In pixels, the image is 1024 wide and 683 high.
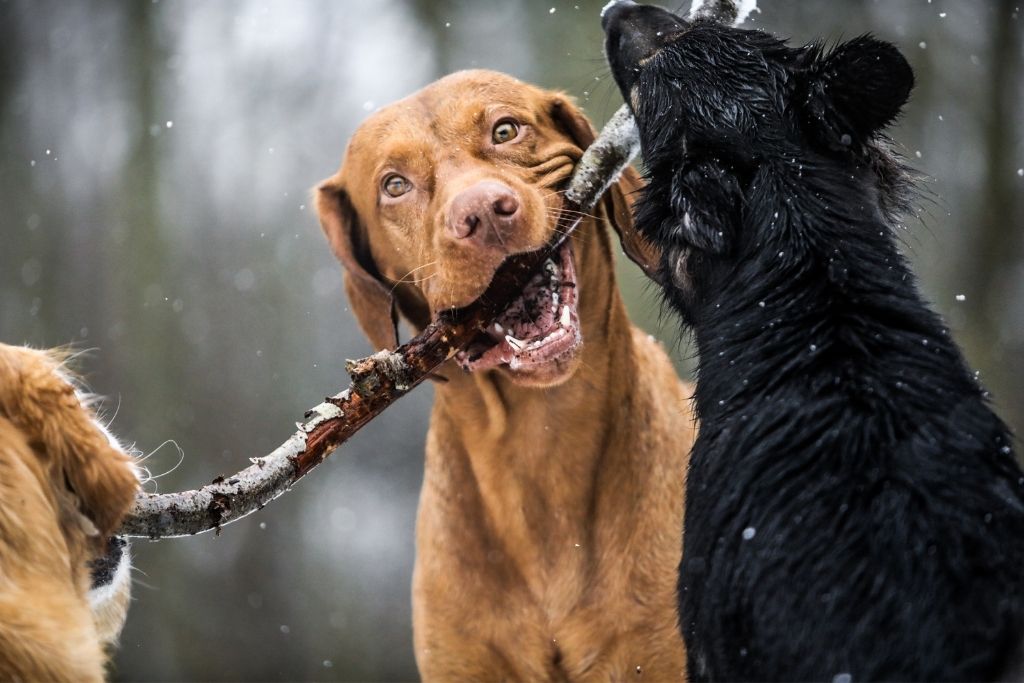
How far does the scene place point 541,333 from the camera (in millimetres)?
2955

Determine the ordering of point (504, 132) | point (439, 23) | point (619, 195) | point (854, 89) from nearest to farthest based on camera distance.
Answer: point (854, 89), point (504, 132), point (619, 195), point (439, 23)

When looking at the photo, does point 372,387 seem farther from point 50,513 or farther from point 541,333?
point 50,513

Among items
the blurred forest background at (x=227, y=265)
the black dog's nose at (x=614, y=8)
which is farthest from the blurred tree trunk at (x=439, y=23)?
the black dog's nose at (x=614, y=8)

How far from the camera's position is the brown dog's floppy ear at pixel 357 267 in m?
3.36

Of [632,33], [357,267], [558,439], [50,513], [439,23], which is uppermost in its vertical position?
[439,23]

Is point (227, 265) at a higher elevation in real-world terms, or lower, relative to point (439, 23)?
lower

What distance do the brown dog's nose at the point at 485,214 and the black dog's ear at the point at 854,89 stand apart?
2.52 feet

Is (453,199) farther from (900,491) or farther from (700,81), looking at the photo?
(900,491)

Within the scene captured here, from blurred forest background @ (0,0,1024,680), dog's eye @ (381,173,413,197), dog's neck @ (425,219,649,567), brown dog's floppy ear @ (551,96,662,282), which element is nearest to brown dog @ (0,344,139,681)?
dog's eye @ (381,173,413,197)

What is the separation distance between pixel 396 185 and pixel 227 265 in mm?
4062

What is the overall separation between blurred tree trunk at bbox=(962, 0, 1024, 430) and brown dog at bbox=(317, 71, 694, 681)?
2.89 m

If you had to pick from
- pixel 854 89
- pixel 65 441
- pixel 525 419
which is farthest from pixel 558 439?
pixel 65 441

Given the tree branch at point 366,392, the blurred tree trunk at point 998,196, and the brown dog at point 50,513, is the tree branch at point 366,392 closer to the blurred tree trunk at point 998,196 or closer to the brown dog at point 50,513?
the brown dog at point 50,513

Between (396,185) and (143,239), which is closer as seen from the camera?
(396,185)
